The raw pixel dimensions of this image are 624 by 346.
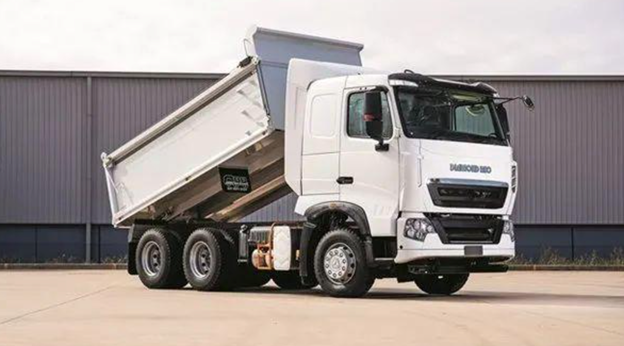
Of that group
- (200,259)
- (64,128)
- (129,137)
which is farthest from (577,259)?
(200,259)

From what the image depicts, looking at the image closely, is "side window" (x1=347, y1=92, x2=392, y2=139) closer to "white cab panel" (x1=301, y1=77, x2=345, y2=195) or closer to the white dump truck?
the white dump truck

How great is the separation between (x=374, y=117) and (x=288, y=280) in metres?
4.99

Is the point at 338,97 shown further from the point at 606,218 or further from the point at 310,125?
the point at 606,218

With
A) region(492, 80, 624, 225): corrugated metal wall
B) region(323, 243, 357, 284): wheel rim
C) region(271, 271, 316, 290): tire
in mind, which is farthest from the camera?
region(492, 80, 624, 225): corrugated metal wall

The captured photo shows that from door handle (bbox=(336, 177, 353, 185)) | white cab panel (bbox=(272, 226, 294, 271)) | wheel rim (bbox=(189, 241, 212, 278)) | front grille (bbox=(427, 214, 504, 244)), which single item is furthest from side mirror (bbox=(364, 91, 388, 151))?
wheel rim (bbox=(189, 241, 212, 278))

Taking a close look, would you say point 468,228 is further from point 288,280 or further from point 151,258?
point 151,258

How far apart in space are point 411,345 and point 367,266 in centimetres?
518

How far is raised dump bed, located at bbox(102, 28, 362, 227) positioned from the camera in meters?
15.8

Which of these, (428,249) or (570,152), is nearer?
(428,249)

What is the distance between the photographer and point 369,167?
14508 mm

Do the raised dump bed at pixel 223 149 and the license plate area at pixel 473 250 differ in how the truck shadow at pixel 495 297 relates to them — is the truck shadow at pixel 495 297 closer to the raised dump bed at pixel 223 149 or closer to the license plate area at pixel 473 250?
the license plate area at pixel 473 250

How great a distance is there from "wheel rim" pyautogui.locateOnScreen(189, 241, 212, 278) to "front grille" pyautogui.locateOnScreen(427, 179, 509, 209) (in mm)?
4372

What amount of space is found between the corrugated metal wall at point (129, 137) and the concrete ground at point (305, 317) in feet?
42.4

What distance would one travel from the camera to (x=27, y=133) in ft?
101
